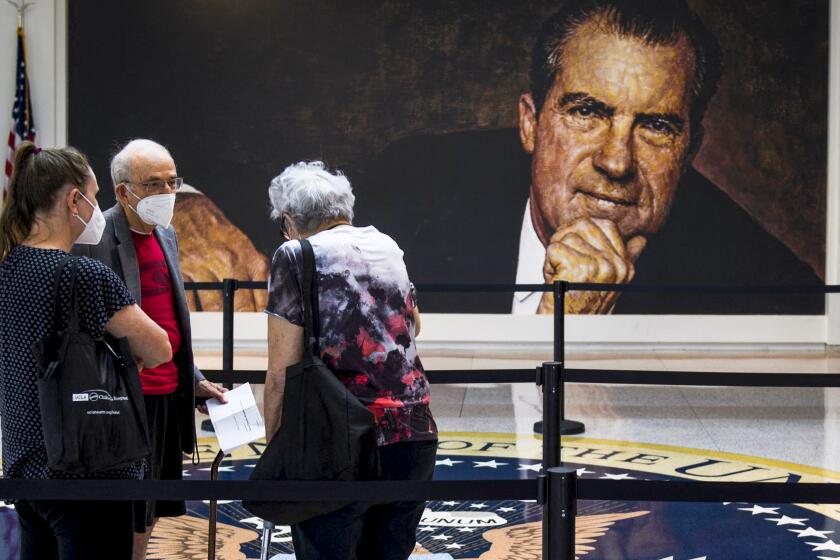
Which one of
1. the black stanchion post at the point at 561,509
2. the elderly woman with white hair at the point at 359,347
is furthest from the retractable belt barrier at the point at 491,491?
the elderly woman with white hair at the point at 359,347

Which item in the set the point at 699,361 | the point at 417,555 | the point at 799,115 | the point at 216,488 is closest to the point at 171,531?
the point at 417,555

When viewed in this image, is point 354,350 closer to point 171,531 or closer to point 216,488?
point 216,488

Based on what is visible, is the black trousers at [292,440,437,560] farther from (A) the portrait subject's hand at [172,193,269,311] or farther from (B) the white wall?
(A) the portrait subject's hand at [172,193,269,311]

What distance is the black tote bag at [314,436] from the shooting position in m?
3.05

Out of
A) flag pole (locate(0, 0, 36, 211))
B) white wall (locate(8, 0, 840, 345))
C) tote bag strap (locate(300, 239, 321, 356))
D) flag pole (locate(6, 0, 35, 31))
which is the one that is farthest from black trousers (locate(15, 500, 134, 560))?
flag pole (locate(6, 0, 35, 31))

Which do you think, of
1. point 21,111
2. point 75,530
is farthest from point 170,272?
point 21,111

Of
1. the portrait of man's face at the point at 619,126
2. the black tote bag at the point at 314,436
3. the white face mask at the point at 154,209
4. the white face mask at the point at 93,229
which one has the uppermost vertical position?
the portrait of man's face at the point at 619,126

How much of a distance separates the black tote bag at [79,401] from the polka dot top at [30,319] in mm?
26

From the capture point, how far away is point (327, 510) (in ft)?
10.0

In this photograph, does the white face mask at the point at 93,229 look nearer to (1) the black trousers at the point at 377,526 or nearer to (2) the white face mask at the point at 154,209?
(2) the white face mask at the point at 154,209

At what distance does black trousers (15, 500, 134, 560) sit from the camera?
2879 millimetres

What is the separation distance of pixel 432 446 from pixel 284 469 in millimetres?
469

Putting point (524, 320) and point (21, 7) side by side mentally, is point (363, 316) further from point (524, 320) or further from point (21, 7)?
point (21, 7)

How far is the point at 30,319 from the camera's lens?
2891mm
